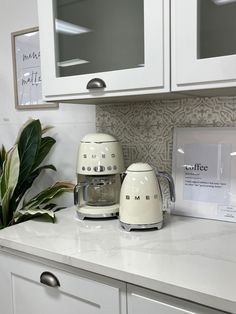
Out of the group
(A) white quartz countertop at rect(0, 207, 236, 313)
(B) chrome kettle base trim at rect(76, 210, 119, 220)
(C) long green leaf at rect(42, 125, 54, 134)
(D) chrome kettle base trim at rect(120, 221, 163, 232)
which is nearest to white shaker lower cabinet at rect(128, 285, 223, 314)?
(A) white quartz countertop at rect(0, 207, 236, 313)

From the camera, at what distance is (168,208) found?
1434mm

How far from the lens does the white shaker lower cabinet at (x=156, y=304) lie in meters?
0.80

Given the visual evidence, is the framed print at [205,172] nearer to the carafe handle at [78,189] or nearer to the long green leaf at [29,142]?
the carafe handle at [78,189]

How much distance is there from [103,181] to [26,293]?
51cm

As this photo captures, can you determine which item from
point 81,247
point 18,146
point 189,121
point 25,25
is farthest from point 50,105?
point 81,247

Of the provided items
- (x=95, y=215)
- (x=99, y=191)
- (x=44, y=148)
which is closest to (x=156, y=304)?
(x=95, y=215)

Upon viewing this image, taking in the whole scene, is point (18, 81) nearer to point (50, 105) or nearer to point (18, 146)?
point (50, 105)

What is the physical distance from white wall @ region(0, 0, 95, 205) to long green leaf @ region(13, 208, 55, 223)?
1.12ft

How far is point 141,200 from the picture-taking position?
1.18 m

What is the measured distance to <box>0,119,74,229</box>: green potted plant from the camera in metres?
1.42

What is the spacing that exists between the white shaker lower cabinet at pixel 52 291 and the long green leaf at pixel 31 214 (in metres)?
0.23

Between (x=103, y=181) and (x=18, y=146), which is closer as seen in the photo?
(x=103, y=181)

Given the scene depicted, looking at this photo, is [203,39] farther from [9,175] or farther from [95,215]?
[9,175]

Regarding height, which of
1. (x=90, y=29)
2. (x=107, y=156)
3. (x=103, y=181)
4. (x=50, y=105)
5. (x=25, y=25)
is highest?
(x=25, y=25)
